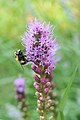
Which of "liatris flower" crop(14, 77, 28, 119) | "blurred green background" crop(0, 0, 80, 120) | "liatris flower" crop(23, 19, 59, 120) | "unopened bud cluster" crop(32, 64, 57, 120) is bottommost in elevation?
"unopened bud cluster" crop(32, 64, 57, 120)

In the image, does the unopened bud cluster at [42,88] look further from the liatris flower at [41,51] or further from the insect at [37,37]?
the insect at [37,37]

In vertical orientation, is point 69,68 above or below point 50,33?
above

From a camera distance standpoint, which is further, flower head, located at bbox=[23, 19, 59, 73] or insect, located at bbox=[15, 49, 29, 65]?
insect, located at bbox=[15, 49, 29, 65]

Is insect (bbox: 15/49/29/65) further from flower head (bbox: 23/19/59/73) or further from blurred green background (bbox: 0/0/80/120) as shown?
blurred green background (bbox: 0/0/80/120)

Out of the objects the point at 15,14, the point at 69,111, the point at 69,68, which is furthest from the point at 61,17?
the point at 69,111

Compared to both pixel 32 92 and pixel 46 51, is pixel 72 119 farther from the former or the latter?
pixel 46 51

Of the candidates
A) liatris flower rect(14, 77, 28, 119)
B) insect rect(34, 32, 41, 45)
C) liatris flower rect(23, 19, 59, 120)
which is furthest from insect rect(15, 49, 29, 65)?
liatris flower rect(14, 77, 28, 119)
